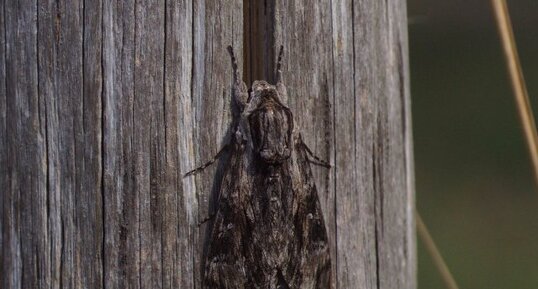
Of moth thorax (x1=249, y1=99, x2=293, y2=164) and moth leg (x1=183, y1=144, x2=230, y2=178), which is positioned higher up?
moth thorax (x1=249, y1=99, x2=293, y2=164)

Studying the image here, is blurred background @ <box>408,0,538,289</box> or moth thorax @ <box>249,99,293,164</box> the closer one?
moth thorax @ <box>249,99,293,164</box>

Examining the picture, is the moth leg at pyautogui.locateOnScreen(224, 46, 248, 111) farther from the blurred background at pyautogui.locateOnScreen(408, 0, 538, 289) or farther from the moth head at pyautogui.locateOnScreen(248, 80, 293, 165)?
the blurred background at pyautogui.locateOnScreen(408, 0, 538, 289)

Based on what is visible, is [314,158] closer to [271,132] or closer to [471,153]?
[271,132]

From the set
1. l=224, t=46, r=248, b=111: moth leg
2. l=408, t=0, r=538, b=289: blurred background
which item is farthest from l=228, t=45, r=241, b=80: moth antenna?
l=408, t=0, r=538, b=289: blurred background

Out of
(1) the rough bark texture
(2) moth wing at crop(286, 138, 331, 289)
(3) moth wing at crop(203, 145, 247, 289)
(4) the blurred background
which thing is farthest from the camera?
(4) the blurred background

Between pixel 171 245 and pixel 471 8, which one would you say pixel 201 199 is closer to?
pixel 171 245

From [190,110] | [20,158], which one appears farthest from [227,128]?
[20,158]

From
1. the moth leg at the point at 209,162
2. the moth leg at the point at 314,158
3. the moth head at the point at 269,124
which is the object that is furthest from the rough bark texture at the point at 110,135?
the moth leg at the point at 314,158

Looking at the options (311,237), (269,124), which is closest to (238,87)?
(269,124)
